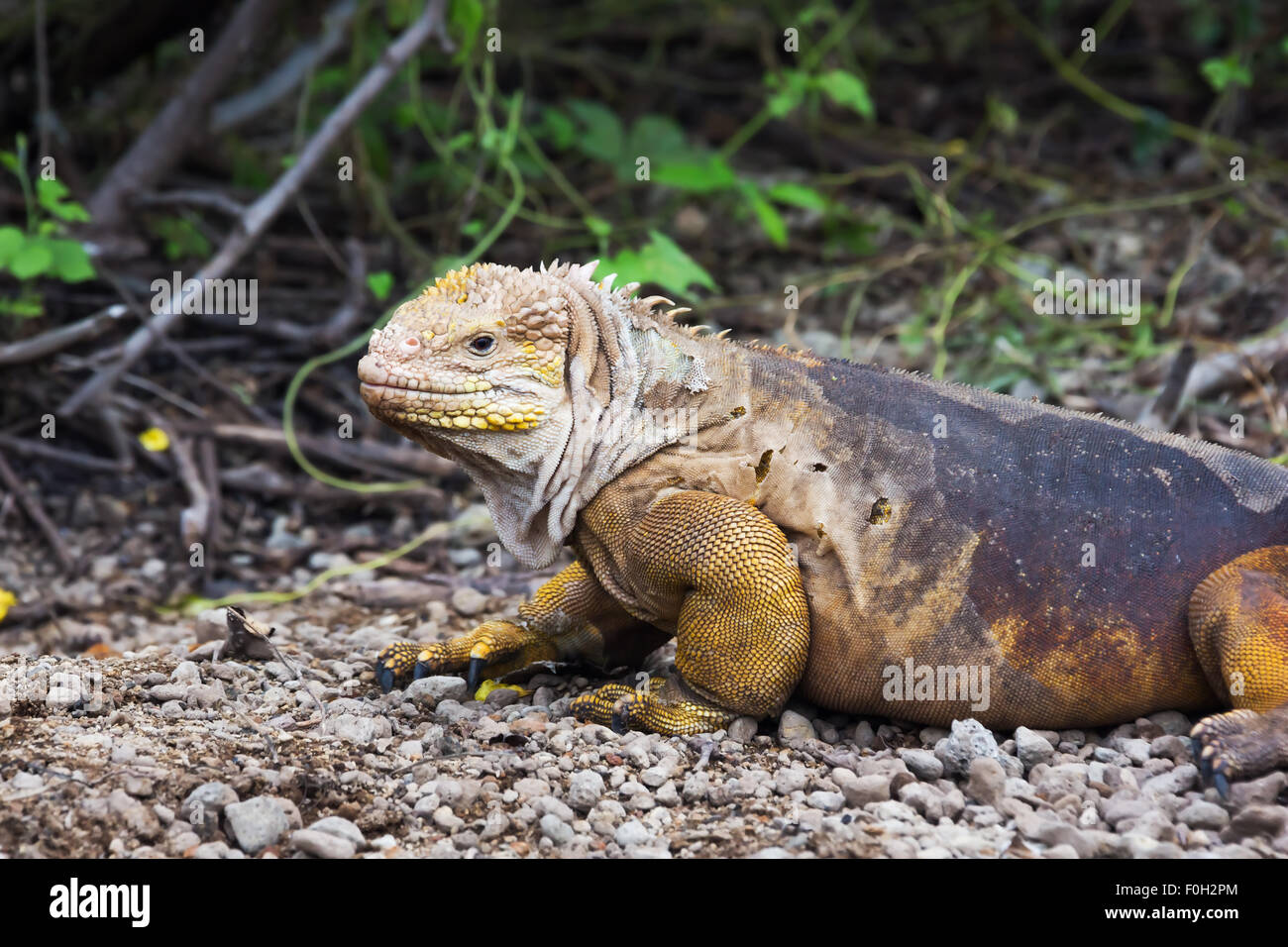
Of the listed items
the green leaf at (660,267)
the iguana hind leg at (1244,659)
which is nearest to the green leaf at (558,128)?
the green leaf at (660,267)

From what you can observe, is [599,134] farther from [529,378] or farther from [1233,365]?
[529,378]

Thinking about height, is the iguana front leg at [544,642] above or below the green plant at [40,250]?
below

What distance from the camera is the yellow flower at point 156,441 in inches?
321

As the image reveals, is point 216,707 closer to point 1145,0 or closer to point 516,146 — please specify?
point 516,146

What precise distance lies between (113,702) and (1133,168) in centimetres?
954

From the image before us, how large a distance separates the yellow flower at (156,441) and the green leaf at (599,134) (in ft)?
12.6

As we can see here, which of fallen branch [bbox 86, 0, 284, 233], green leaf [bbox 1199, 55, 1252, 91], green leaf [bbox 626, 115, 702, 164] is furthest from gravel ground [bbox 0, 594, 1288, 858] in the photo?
green leaf [bbox 1199, 55, 1252, 91]

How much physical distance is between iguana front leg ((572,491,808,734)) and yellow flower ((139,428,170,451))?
4.09 metres

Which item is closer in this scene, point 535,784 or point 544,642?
point 535,784

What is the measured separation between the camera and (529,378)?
5055mm

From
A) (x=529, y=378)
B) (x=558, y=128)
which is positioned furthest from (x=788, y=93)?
(x=529, y=378)

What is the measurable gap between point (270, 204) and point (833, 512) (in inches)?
183

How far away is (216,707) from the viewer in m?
5.29

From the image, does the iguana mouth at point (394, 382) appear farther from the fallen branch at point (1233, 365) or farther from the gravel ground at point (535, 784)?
the fallen branch at point (1233, 365)
